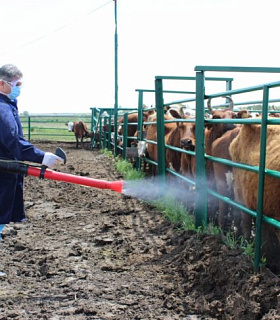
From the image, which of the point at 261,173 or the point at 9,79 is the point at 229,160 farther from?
the point at 9,79

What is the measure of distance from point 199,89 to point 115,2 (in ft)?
48.4

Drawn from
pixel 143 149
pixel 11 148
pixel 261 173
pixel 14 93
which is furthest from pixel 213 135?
pixel 143 149

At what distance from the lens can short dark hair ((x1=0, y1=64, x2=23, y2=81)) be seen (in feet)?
12.7

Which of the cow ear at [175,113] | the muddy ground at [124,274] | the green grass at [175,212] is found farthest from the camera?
the cow ear at [175,113]

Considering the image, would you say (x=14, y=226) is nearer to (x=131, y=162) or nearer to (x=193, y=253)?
(x=193, y=253)

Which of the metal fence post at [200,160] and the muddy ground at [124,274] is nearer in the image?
the muddy ground at [124,274]

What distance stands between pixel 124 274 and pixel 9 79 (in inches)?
80.7

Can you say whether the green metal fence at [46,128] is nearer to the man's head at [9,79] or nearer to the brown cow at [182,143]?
the brown cow at [182,143]

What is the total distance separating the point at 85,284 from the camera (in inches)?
157

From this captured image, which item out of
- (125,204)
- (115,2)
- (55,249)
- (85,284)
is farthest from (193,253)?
(115,2)

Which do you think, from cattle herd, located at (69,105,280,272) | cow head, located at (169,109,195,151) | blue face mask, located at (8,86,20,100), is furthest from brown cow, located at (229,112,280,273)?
blue face mask, located at (8,86,20,100)

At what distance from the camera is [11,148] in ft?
12.4

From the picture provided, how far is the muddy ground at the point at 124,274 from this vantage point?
341 cm

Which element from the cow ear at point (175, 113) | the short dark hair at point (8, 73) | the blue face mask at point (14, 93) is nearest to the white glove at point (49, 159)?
the blue face mask at point (14, 93)
